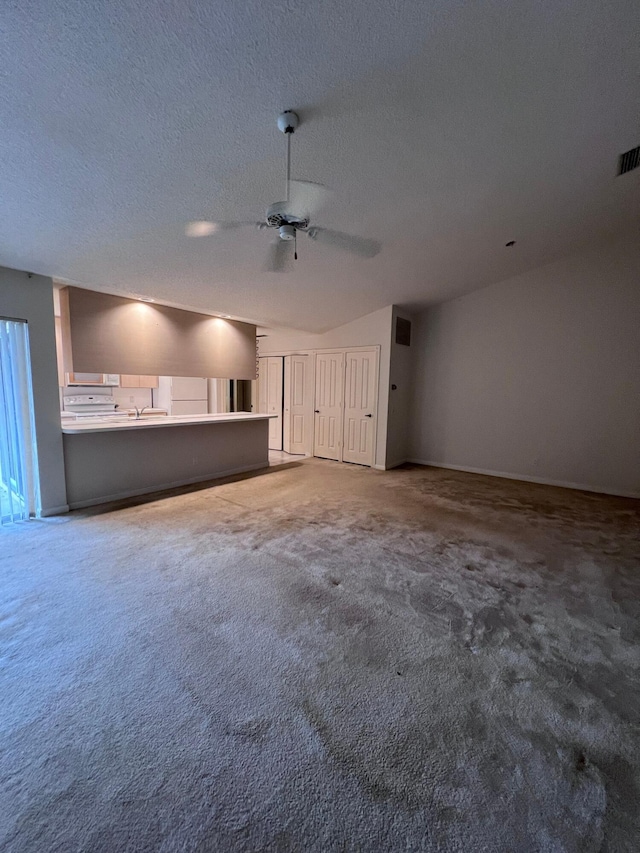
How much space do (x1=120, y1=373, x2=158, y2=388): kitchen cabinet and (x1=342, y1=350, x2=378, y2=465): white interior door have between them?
142 inches

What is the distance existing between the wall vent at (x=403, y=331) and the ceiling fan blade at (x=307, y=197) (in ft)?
11.7

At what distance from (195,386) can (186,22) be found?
566cm

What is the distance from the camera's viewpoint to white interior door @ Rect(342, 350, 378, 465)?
6.37 meters

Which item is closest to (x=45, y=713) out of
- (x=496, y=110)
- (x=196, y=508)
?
(x=196, y=508)

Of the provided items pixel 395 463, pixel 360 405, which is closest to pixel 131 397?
pixel 360 405

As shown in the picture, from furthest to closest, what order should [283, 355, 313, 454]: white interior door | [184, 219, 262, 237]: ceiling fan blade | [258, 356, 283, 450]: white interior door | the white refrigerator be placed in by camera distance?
[258, 356, 283, 450]: white interior door, [283, 355, 313, 454]: white interior door, the white refrigerator, [184, 219, 262, 237]: ceiling fan blade

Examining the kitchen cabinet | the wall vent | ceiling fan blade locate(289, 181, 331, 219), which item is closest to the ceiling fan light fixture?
ceiling fan blade locate(289, 181, 331, 219)

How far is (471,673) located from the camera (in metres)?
1.84

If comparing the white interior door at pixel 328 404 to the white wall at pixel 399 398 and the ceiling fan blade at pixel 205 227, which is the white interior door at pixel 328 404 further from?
the ceiling fan blade at pixel 205 227

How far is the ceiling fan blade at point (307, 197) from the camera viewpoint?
2234mm

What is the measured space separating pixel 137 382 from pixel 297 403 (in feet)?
9.91

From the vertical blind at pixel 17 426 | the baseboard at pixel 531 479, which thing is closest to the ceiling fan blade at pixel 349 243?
the vertical blind at pixel 17 426

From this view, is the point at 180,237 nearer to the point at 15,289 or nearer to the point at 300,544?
the point at 15,289

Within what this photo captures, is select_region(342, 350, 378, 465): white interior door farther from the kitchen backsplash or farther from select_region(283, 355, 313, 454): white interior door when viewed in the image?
the kitchen backsplash
